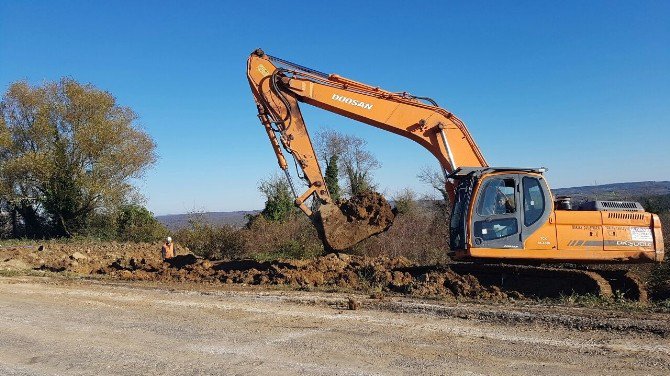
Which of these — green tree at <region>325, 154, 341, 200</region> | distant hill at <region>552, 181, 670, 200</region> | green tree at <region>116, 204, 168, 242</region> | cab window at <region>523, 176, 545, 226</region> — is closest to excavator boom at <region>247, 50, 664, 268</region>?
cab window at <region>523, 176, 545, 226</region>

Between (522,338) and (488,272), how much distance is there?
4123 millimetres

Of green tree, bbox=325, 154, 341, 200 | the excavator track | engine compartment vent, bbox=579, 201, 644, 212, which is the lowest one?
the excavator track

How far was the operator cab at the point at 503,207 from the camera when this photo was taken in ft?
34.7

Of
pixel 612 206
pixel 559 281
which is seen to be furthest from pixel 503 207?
pixel 612 206

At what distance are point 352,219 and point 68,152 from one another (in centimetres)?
2741

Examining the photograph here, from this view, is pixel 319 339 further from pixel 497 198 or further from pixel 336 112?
pixel 336 112

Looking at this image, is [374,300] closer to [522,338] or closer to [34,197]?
[522,338]

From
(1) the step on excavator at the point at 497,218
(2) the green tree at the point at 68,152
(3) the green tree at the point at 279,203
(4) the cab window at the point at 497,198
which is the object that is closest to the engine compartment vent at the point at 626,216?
(1) the step on excavator at the point at 497,218

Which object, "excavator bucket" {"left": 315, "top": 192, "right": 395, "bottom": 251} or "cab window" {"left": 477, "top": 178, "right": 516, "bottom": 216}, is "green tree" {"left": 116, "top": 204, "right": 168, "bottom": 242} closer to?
"excavator bucket" {"left": 315, "top": 192, "right": 395, "bottom": 251}

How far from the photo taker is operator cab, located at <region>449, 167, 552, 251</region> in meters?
10.6

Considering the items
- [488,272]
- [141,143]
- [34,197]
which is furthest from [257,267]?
[34,197]

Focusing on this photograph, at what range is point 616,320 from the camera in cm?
773

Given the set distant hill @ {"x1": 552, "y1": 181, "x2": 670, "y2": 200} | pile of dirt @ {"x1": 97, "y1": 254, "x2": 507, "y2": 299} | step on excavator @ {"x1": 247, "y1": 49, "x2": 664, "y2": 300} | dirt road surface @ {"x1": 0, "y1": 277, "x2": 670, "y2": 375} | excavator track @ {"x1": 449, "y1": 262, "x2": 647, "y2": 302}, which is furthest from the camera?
distant hill @ {"x1": 552, "y1": 181, "x2": 670, "y2": 200}

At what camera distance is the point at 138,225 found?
3148 centimetres
